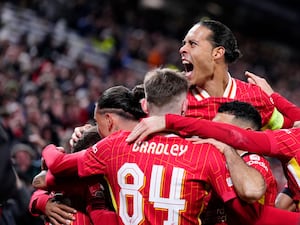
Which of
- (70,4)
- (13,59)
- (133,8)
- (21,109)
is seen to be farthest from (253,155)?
(133,8)

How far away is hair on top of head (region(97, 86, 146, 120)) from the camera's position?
5.05 m

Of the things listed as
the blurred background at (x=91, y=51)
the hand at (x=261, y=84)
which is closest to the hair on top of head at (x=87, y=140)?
the hand at (x=261, y=84)

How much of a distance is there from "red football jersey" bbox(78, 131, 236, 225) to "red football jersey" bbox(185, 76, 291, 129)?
3.09ft

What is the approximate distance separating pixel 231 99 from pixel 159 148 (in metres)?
1.13

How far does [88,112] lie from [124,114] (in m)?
9.39

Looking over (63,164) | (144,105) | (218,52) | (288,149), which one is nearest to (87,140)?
(63,164)

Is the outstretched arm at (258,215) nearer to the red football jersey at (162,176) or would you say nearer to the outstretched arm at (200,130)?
the red football jersey at (162,176)

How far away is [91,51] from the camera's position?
63.8ft

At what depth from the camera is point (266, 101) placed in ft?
19.0

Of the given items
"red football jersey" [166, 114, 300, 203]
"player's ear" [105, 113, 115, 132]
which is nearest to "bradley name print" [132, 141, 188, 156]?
"red football jersey" [166, 114, 300, 203]

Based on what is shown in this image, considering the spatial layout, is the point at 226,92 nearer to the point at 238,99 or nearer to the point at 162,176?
the point at 238,99

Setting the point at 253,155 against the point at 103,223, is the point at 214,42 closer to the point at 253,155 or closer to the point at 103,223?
the point at 253,155

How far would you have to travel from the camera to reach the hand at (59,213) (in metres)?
5.19

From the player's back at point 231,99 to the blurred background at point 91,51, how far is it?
6.84 ft
